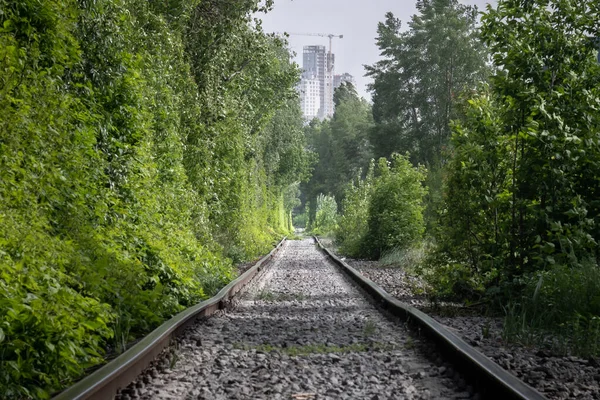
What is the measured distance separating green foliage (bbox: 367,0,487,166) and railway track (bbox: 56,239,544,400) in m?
33.2

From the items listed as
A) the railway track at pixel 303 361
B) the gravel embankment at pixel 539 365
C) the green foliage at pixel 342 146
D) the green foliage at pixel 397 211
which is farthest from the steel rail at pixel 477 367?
the green foliage at pixel 342 146

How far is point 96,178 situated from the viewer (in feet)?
25.3

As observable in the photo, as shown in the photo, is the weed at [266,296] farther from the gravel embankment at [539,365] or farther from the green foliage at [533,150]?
the gravel embankment at [539,365]

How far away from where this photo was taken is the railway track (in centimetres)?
428

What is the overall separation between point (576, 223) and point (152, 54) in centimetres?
782

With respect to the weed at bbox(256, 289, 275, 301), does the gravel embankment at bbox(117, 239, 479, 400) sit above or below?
above

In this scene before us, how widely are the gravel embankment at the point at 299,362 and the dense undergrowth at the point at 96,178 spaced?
57cm

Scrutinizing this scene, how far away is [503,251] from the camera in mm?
8328

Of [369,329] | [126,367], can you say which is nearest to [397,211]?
[369,329]

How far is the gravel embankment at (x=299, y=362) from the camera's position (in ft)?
14.5

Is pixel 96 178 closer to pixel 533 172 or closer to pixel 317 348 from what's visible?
pixel 317 348

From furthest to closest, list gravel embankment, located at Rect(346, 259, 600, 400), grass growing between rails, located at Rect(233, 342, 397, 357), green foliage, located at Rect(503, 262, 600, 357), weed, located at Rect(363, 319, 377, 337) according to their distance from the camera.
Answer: weed, located at Rect(363, 319, 377, 337), grass growing between rails, located at Rect(233, 342, 397, 357), green foliage, located at Rect(503, 262, 600, 357), gravel embankment, located at Rect(346, 259, 600, 400)

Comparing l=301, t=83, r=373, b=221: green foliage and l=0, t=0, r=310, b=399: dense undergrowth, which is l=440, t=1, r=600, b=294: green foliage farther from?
l=301, t=83, r=373, b=221: green foliage

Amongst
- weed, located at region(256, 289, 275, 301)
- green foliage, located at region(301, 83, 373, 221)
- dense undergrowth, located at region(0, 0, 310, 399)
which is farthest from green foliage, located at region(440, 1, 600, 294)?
green foliage, located at region(301, 83, 373, 221)
